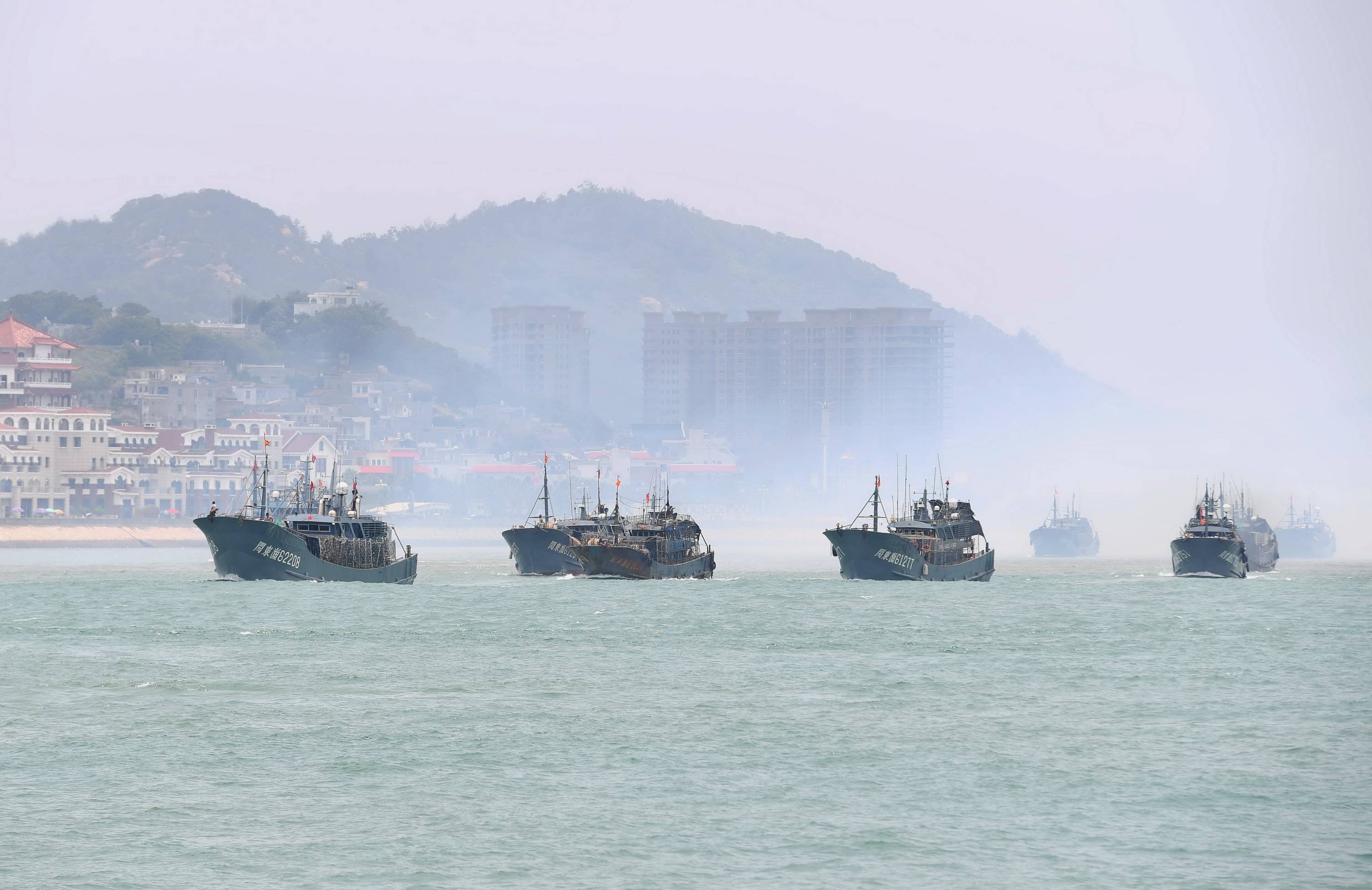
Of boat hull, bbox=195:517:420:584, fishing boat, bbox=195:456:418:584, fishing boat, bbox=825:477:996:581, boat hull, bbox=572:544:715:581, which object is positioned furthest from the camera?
fishing boat, bbox=825:477:996:581

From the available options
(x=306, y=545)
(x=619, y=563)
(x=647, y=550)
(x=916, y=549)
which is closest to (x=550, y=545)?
(x=619, y=563)

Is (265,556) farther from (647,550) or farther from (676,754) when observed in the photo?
(676,754)

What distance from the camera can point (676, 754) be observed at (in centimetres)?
5331

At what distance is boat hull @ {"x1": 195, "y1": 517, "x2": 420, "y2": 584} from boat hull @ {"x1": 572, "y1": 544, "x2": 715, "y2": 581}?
18356mm

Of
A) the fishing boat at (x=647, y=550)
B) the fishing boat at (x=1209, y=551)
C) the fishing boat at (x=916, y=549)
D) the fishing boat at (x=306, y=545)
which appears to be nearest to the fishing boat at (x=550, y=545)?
the fishing boat at (x=647, y=550)

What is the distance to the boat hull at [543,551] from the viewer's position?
512 feet

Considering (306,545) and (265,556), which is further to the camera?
(306,545)

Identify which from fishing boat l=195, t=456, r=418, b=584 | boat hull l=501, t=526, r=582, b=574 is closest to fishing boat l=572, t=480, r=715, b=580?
boat hull l=501, t=526, r=582, b=574

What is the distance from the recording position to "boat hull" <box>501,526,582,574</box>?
15612 centimetres

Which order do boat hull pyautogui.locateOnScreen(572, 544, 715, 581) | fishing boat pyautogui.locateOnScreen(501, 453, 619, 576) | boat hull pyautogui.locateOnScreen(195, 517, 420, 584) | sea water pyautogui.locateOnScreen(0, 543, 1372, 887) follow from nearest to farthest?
sea water pyautogui.locateOnScreen(0, 543, 1372, 887)
boat hull pyautogui.locateOnScreen(195, 517, 420, 584)
boat hull pyautogui.locateOnScreen(572, 544, 715, 581)
fishing boat pyautogui.locateOnScreen(501, 453, 619, 576)

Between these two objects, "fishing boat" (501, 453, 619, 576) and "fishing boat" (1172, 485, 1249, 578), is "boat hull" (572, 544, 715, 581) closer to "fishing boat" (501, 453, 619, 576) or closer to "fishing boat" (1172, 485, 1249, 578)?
"fishing boat" (501, 453, 619, 576)

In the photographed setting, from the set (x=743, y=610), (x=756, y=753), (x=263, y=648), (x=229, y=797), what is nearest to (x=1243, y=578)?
(x=743, y=610)

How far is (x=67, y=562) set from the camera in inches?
7761

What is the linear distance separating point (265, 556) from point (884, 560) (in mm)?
48817
